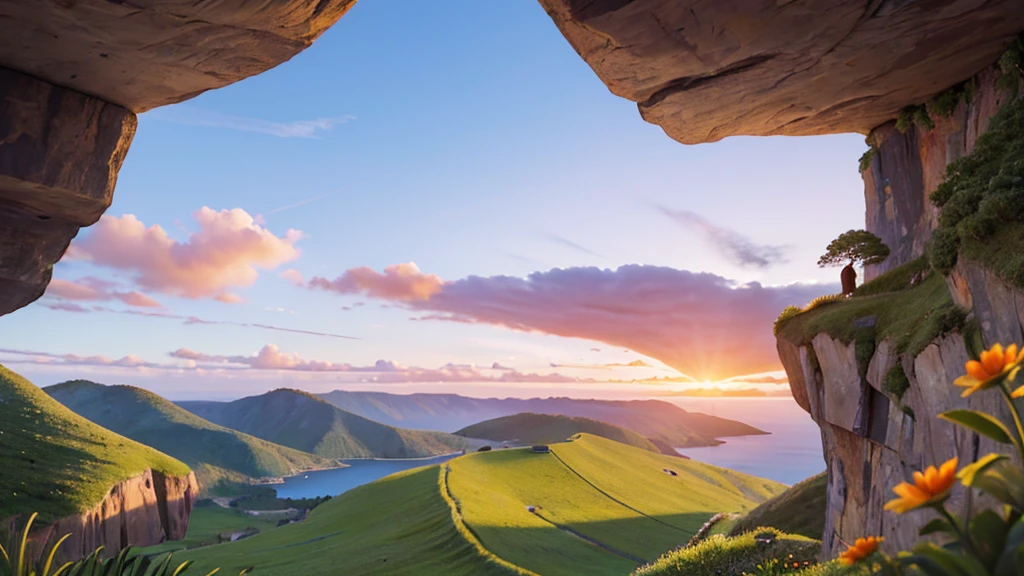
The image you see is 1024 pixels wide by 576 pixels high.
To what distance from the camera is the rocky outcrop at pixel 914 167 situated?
16828 millimetres

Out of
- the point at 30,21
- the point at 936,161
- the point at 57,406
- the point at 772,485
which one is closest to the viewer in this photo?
the point at 30,21

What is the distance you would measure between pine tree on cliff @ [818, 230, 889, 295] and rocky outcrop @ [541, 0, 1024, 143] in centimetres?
463

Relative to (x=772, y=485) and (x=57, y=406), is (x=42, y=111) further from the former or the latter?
(x=772, y=485)

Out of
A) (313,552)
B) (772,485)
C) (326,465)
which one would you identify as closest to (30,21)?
(313,552)

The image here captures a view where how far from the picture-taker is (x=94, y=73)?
13680 mm

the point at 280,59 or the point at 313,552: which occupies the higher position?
the point at 280,59

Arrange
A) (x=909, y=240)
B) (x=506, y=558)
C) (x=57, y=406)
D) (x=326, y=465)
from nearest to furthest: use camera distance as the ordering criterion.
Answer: (x=909, y=240), (x=506, y=558), (x=57, y=406), (x=326, y=465)

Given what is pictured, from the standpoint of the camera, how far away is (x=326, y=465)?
199 meters

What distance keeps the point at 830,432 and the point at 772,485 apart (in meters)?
111

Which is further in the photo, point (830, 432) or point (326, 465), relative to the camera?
point (326, 465)

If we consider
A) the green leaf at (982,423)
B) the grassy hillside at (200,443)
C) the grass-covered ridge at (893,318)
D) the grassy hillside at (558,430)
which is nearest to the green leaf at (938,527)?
the green leaf at (982,423)

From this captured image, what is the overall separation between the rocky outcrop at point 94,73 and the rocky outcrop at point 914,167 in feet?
58.3

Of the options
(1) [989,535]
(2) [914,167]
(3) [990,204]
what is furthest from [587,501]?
(1) [989,535]

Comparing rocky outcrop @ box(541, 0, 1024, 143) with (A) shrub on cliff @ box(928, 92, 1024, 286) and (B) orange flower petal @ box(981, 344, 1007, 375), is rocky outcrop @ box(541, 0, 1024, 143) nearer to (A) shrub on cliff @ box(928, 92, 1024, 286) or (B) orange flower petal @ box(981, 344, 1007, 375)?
(A) shrub on cliff @ box(928, 92, 1024, 286)
